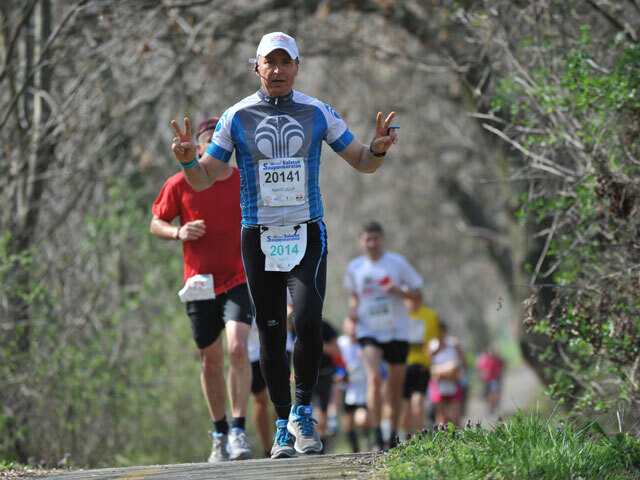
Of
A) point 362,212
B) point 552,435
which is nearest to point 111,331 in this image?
point 552,435

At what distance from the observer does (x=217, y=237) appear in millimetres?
7074

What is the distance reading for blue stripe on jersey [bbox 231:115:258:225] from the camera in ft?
18.8

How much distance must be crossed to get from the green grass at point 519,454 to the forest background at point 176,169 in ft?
4.75

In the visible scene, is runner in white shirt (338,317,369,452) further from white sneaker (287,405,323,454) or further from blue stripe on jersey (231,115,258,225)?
blue stripe on jersey (231,115,258,225)

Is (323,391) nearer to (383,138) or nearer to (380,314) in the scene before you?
(380,314)

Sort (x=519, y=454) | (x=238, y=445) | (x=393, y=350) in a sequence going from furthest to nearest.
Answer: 1. (x=393, y=350)
2. (x=238, y=445)
3. (x=519, y=454)

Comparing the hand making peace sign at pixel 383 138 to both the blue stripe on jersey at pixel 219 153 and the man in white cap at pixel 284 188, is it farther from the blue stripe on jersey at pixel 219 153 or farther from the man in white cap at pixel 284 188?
the blue stripe on jersey at pixel 219 153

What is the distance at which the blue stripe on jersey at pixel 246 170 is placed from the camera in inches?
226

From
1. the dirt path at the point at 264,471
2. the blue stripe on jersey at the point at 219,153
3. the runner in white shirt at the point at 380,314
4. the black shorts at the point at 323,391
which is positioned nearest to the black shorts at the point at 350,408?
the black shorts at the point at 323,391

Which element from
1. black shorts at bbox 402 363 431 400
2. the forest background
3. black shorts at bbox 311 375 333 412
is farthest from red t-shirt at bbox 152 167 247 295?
black shorts at bbox 402 363 431 400

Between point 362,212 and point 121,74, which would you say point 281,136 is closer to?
point 121,74

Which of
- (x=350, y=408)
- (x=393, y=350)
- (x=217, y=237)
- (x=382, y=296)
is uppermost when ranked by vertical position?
(x=217, y=237)

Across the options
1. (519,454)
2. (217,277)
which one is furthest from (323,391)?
(519,454)

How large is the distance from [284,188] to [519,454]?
76.9 inches
